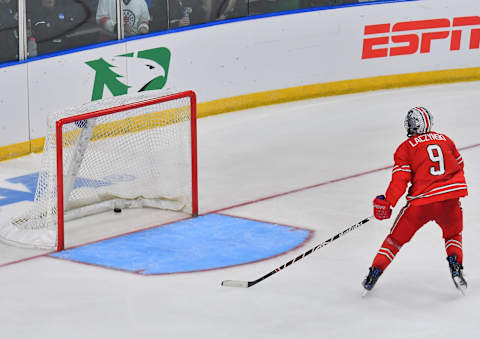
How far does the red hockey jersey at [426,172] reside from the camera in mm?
7023

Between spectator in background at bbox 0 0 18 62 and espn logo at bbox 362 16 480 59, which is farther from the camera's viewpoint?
espn logo at bbox 362 16 480 59

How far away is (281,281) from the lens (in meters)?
7.73

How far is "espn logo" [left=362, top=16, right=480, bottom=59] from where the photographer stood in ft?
49.5

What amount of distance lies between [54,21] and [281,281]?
558 cm

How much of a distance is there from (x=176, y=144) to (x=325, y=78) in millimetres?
5529

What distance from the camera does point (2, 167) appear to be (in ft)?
37.8

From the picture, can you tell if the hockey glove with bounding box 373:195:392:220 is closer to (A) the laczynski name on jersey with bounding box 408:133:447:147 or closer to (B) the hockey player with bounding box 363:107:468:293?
(B) the hockey player with bounding box 363:107:468:293

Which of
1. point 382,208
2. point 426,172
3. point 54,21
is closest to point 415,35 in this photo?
point 54,21

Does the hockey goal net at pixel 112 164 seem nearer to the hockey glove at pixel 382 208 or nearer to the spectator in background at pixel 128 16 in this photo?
the hockey glove at pixel 382 208

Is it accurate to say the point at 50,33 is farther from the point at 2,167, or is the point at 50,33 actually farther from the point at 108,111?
the point at 108,111

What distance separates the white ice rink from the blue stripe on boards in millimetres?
160

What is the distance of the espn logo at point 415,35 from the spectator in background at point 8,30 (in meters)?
5.46

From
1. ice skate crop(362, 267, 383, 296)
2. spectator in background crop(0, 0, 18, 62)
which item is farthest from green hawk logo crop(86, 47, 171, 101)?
ice skate crop(362, 267, 383, 296)

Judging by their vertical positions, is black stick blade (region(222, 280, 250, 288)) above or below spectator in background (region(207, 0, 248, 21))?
below
